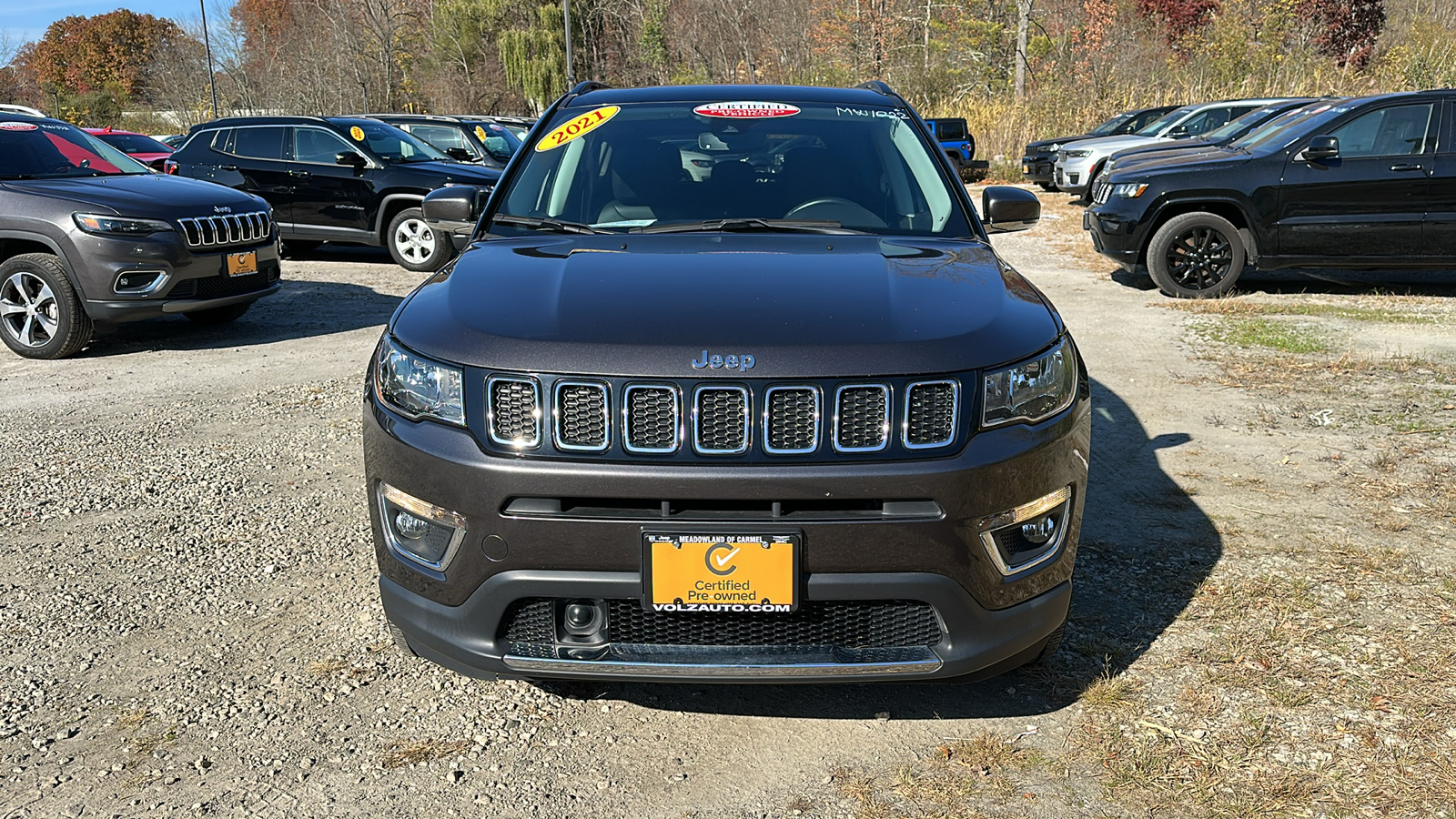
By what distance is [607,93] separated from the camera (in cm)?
443

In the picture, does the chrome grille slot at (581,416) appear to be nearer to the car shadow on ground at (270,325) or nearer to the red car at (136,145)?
the car shadow on ground at (270,325)

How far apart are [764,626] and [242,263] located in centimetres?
655

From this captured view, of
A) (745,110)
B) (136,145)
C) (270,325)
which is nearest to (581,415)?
(745,110)

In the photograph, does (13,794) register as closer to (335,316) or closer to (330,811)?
(330,811)

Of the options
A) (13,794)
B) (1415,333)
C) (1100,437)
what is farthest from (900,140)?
(1415,333)

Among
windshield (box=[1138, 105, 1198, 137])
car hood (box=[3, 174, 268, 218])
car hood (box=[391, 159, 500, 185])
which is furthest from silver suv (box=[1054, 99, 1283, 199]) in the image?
car hood (box=[3, 174, 268, 218])

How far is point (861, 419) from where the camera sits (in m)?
2.46

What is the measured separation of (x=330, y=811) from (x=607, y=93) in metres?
2.88

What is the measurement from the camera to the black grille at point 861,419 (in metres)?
2.46

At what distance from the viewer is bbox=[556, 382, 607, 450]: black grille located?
2463 millimetres

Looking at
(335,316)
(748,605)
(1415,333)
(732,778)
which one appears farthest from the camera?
(335,316)

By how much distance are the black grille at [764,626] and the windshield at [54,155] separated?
7.00 meters

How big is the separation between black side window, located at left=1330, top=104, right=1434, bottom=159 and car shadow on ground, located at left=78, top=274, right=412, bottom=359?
26.1ft

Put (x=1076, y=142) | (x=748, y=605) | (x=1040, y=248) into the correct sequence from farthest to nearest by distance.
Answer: (x=1076, y=142), (x=1040, y=248), (x=748, y=605)
